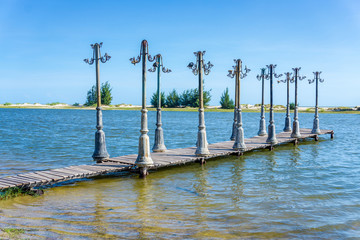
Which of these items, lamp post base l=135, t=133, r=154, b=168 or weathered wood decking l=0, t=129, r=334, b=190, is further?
lamp post base l=135, t=133, r=154, b=168

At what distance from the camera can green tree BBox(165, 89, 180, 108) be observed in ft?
416

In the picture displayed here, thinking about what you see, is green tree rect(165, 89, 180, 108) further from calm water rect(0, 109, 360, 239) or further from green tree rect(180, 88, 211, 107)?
calm water rect(0, 109, 360, 239)

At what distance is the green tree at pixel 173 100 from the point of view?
126750mm

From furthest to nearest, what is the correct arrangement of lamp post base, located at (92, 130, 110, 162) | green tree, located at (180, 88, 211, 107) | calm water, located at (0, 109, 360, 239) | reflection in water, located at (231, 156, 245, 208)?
green tree, located at (180, 88, 211, 107), lamp post base, located at (92, 130, 110, 162), reflection in water, located at (231, 156, 245, 208), calm water, located at (0, 109, 360, 239)

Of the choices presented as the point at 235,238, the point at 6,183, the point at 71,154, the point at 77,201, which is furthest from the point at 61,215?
the point at 71,154

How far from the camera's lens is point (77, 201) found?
360 inches

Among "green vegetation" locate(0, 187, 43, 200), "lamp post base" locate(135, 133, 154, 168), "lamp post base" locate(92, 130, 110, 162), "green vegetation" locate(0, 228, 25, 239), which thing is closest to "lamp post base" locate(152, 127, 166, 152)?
"lamp post base" locate(92, 130, 110, 162)

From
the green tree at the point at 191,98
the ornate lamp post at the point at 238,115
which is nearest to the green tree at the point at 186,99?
the green tree at the point at 191,98

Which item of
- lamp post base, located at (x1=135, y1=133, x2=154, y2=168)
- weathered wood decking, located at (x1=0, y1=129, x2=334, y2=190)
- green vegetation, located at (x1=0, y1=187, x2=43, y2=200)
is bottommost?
green vegetation, located at (x1=0, y1=187, x2=43, y2=200)

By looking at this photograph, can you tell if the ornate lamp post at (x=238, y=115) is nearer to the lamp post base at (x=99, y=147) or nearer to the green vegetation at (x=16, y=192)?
the lamp post base at (x=99, y=147)

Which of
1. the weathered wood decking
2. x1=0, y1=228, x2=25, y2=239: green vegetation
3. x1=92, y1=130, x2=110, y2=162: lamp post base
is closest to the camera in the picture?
x1=0, y1=228, x2=25, y2=239: green vegetation

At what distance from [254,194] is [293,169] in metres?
5.59

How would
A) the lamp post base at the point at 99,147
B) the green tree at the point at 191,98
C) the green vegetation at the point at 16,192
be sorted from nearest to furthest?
the green vegetation at the point at 16,192
the lamp post base at the point at 99,147
the green tree at the point at 191,98

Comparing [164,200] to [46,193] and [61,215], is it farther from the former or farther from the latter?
[46,193]
